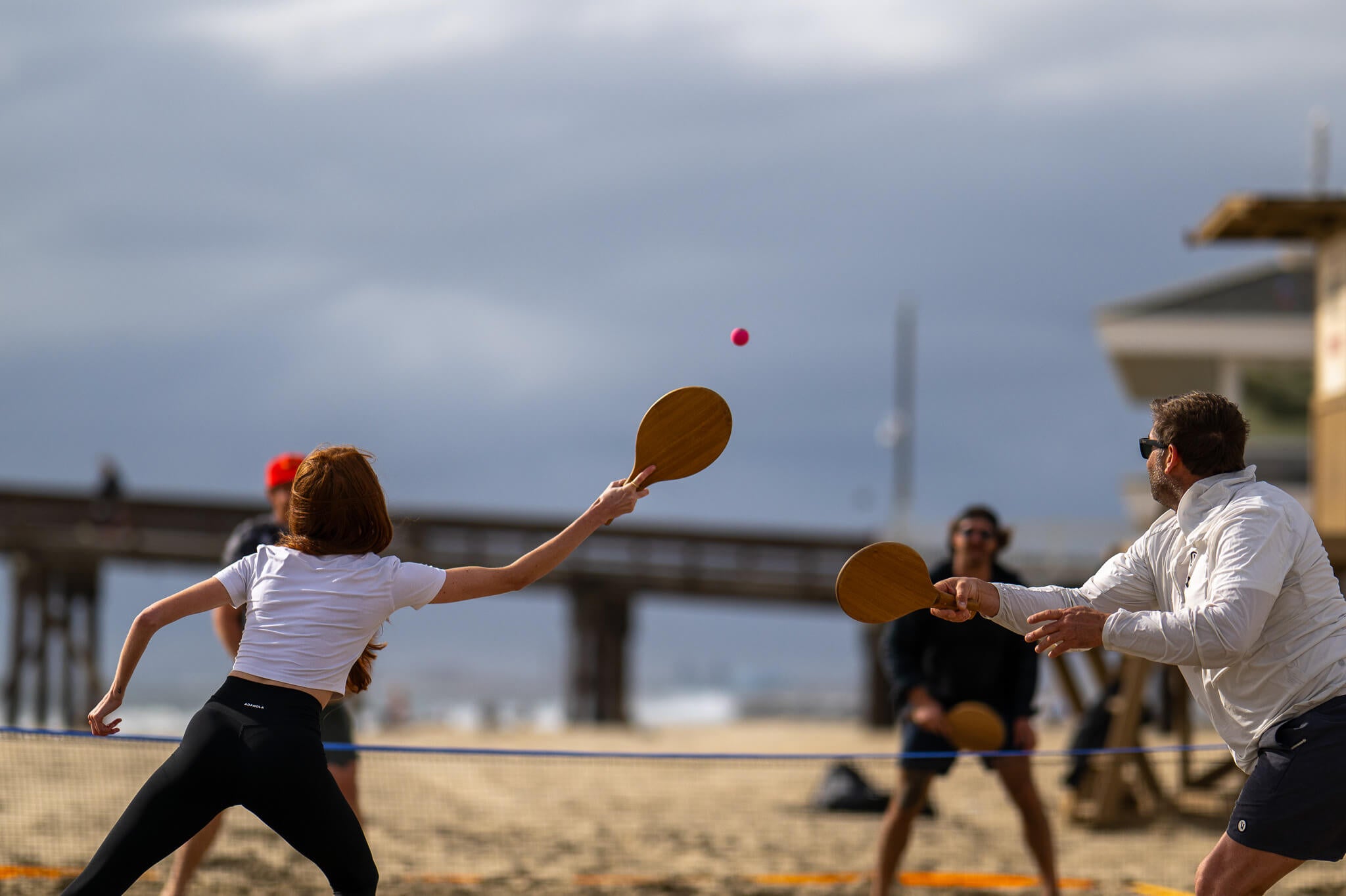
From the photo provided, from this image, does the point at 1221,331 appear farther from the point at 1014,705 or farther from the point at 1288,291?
the point at 1014,705

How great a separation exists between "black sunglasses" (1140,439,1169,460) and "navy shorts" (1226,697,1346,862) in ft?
2.44

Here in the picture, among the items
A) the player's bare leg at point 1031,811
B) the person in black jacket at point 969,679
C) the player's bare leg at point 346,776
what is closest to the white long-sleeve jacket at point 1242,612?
the person in black jacket at point 969,679

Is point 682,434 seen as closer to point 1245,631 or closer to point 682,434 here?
point 682,434

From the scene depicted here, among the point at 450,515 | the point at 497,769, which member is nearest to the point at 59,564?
the point at 450,515

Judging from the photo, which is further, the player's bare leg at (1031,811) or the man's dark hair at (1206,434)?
the player's bare leg at (1031,811)

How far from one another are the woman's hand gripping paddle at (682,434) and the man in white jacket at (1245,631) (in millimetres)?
847

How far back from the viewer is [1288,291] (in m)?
24.0

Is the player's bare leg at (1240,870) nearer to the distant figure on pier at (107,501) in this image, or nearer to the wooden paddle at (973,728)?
the wooden paddle at (973,728)

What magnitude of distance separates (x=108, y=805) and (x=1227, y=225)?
1194 cm

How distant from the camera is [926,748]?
20.1 feet

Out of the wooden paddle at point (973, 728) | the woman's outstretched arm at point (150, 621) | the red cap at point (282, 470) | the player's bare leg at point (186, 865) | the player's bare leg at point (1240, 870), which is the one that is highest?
the red cap at point (282, 470)

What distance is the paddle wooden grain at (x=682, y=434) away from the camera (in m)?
3.95

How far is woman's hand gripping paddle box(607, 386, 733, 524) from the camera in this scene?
3947mm

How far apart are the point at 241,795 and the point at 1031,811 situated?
13.2 ft
